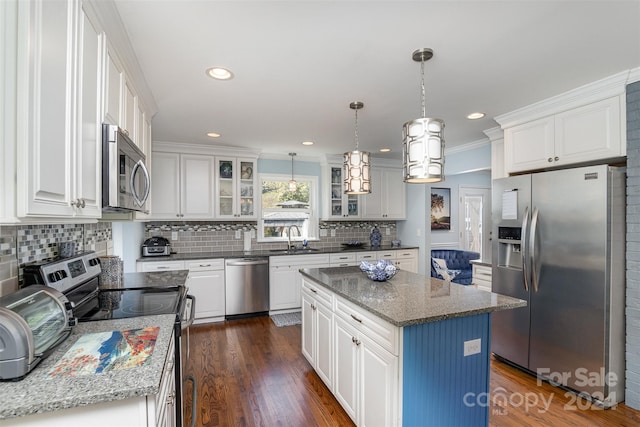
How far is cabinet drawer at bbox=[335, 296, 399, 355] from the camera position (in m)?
1.60

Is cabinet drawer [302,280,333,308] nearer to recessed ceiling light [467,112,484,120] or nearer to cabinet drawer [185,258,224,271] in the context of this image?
cabinet drawer [185,258,224,271]

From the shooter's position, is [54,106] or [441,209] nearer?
[54,106]

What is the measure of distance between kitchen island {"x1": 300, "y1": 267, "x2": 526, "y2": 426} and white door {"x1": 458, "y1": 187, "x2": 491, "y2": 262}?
4971 mm

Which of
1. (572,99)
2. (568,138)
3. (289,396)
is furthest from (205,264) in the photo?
(572,99)

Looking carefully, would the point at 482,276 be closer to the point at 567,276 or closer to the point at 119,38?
the point at 567,276

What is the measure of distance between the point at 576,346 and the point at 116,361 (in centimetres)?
297

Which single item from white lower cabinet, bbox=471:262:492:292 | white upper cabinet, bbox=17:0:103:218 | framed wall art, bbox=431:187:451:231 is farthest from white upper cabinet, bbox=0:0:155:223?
framed wall art, bbox=431:187:451:231

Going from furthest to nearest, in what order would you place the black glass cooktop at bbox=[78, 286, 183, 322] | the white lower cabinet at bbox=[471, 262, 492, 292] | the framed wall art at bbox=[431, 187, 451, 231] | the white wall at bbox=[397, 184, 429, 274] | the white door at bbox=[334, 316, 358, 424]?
1. the framed wall art at bbox=[431, 187, 451, 231]
2. the white wall at bbox=[397, 184, 429, 274]
3. the white lower cabinet at bbox=[471, 262, 492, 292]
4. the white door at bbox=[334, 316, 358, 424]
5. the black glass cooktop at bbox=[78, 286, 183, 322]

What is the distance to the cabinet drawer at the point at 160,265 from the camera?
3.73m

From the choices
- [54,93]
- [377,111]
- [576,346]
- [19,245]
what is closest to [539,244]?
[576,346]

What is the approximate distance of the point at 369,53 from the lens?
1.88 metres

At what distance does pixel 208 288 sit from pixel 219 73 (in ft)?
9.20

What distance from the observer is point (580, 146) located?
244 centimetres

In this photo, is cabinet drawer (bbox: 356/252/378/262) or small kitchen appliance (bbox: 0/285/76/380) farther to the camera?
cabinet drawer (bbox: 356/252/378/262)
